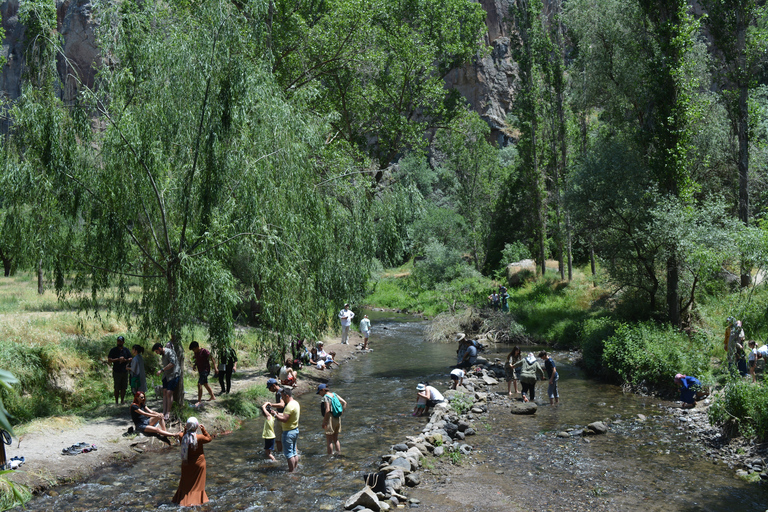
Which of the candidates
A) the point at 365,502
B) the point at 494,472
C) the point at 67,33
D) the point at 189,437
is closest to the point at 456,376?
the point at 494,472

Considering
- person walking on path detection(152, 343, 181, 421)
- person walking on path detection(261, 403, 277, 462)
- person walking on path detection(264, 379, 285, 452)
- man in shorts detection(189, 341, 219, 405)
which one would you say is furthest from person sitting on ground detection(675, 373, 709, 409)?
person walking on path detection(152, 343, 181, 421)

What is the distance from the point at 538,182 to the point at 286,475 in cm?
3463

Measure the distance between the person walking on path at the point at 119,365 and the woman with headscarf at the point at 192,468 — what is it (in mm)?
6036

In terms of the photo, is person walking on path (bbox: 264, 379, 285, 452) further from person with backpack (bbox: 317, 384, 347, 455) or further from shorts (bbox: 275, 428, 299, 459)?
person with backpack (bbox: 317, 384, 347, 455)

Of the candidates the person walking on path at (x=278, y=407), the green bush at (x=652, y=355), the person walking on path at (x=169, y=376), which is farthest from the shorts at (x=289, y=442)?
the green bush at (x=652, y=355)

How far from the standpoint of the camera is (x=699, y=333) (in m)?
19.8

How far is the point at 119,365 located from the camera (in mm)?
14820

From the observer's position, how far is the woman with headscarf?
9445 mm

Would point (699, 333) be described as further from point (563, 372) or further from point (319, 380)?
point (319, 380)

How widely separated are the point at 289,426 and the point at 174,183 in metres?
6.42

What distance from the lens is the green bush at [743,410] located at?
40.0ft

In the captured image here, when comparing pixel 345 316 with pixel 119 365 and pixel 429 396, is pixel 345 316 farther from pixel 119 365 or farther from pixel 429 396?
pixel 119 365

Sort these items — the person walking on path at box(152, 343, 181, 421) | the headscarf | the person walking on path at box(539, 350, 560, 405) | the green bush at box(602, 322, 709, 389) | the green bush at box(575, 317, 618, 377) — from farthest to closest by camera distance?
the green bush at box(575, 317, 618, 377)
the green bush at box(602, 322, 709, 389)
the person walking on path at box(539, 350, 560, 405)
the person walking on path at box(152, 343, 181, 421)
the headscarf

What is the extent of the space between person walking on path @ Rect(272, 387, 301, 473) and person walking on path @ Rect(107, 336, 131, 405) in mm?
5507
